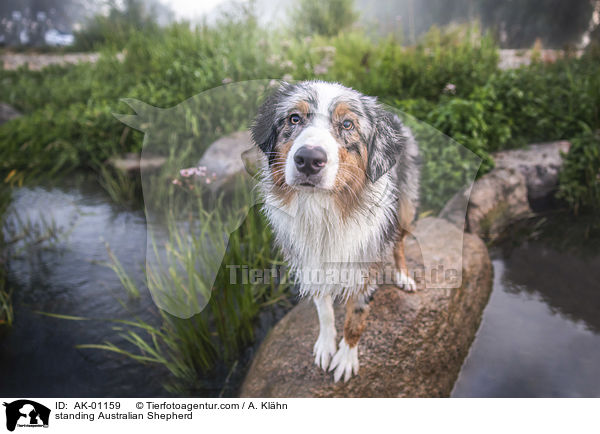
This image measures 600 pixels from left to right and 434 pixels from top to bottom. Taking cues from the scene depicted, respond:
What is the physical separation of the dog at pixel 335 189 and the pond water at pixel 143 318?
700 millimetres

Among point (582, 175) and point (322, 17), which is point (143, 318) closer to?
point (322, 17)

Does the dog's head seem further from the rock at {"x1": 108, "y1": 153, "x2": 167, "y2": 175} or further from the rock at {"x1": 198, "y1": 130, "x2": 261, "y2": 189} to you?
the rock at {"x1": 108, "y1": 153, "x2": 167, "y2": 175}

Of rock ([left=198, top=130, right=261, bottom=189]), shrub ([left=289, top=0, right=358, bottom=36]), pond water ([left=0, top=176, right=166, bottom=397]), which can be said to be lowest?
pond water ([left=0, top=176, right=166, bottom=397])

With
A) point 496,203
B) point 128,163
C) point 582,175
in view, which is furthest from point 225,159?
point 582,175

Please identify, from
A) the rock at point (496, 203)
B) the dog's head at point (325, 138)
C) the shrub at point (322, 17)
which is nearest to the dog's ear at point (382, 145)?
the dog's head at point (325, 138)

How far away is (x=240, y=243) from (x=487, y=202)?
60.8 inches

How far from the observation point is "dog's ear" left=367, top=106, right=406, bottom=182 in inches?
45.0

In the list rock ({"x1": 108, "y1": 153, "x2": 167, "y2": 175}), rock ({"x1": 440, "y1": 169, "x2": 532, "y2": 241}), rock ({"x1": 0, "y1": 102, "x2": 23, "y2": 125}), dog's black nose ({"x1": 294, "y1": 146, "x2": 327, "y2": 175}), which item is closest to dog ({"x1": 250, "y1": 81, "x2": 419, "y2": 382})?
dog's black nose ({"x1": 294, "y1": 146, "x2": 327, "y2": 175})

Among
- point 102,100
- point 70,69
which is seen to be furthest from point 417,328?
point 70,69

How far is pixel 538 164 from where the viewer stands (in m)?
2.14

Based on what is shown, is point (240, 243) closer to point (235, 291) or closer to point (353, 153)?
point (235, 291)

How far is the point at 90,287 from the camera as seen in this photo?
221 centimetres

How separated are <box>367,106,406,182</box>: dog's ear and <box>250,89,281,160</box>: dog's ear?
352 mm

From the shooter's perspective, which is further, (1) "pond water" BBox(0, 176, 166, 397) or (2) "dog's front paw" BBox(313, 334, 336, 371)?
(1) "pond water" BBox(0, 176, 166, 397)
